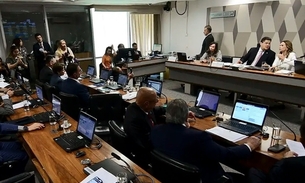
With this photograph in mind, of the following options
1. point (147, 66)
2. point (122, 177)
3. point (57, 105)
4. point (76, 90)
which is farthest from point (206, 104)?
point (147, 66)

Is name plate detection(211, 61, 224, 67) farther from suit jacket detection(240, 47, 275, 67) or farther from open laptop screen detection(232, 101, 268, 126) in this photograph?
open laptop screen detection(232, 101, 268, 126)

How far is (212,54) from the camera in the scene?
5.74 metres

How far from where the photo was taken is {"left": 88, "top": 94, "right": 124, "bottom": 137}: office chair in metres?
3.07

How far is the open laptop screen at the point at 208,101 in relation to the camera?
265cm

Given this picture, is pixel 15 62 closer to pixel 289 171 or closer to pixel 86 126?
pixel 86 126

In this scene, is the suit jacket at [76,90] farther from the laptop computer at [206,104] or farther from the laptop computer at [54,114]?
the laptop computer at [206,104]

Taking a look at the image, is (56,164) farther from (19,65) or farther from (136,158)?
(19,65)

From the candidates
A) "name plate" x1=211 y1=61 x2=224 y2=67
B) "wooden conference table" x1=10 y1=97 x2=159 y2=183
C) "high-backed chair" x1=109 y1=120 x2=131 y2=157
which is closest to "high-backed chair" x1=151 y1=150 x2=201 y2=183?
"wooden conference table" x1=10 y1=97 x2=159 y2=183

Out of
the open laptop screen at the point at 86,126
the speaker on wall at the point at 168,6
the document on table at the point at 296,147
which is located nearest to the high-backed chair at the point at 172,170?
the open laptop screen at the point at 86,126

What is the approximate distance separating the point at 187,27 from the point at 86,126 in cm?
625

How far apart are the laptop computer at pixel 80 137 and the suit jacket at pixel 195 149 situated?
0.61 m

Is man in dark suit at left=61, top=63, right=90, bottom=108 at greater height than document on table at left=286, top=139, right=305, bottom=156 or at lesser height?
greater

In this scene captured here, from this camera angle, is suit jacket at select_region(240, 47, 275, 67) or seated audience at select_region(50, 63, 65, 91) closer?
seated audience at select_region(50, 63, 65, 91)

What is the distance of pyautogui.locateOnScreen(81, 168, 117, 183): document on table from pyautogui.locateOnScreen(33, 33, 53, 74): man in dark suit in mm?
5581
